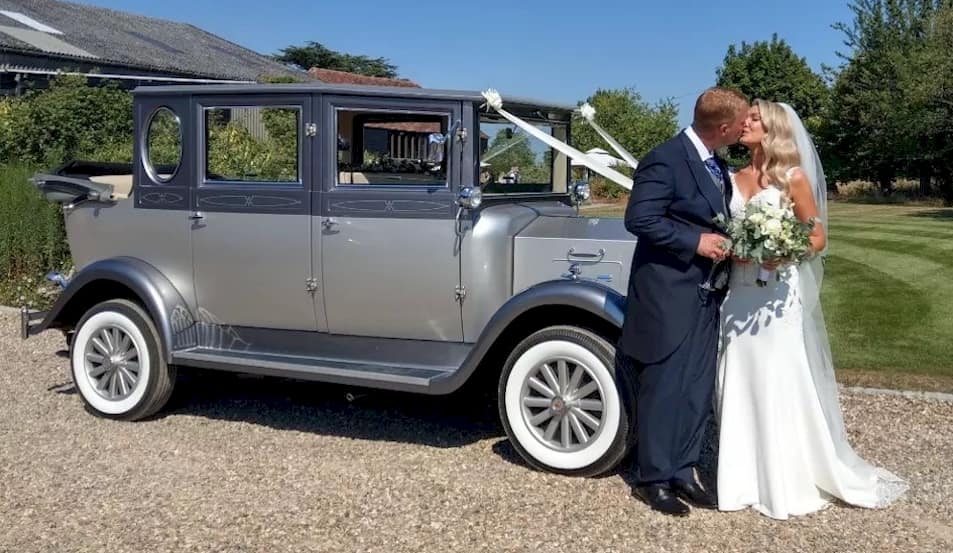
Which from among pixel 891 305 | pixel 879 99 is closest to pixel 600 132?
pixel 891 305

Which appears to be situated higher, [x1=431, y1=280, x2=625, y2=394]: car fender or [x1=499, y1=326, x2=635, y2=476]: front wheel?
[x1=431, y1=280, x2=625, y2=394]: car fender

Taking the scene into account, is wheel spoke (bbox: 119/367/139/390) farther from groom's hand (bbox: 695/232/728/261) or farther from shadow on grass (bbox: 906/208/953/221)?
shadow on grass (bbox: 906/208/953/221)

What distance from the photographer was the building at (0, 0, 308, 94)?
88.1 ft

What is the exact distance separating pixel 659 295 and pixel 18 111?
1483 cm

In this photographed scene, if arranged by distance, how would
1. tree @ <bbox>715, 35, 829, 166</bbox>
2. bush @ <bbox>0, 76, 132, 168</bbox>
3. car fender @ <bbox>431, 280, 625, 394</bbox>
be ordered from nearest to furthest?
car fender @ <bbox>431, 280, 625, 394</bbox> → bush @ <bbox>0, 76, 132, 168</bbox> → tree @ <bbox>715, 35, 829, 166</bbox>

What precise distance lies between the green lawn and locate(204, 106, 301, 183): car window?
438 cm

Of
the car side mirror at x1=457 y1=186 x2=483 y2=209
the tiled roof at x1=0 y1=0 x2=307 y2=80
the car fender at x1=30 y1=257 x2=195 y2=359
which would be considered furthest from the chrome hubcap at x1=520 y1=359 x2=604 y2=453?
the tiled roof at x1=0 y1=0 x2=307 y2=80

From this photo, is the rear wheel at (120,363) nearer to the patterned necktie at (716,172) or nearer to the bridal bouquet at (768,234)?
the patterned necktie at (716,172)

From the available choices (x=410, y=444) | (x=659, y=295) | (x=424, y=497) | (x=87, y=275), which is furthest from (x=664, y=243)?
(x=87, y=275)

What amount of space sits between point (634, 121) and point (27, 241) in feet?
80.8

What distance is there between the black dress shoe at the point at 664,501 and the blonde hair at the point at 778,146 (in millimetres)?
1536

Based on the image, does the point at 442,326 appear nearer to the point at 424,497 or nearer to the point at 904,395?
the point at 424,497

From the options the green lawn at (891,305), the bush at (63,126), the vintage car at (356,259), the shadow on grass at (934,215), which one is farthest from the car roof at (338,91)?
the shadow on grass at (934,215)

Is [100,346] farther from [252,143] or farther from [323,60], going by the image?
[323,60]
